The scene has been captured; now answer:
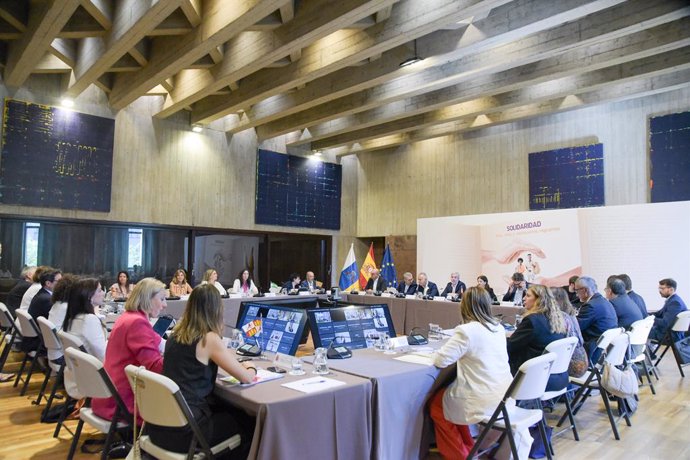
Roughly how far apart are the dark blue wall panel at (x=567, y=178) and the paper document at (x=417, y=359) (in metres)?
7.61

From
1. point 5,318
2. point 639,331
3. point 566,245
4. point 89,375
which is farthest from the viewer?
point 566,245

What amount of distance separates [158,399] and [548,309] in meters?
2.70

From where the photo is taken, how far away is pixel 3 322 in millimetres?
5234

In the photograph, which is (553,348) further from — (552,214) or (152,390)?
(552,214)

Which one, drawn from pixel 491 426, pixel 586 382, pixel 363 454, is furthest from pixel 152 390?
pixel 586 382

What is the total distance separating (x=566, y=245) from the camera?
30.0ft

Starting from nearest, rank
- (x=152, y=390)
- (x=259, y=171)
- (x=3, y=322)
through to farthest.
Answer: (x=152, y=390) → (x=3, y=322) → (x=259, y=171)

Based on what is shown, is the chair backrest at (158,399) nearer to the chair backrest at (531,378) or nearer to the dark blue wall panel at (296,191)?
the chair backrest at (531,378)

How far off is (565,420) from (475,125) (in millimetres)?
7387

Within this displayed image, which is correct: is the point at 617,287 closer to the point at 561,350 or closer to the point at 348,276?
the point at 561,350

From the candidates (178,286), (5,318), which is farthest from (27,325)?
(178,286)

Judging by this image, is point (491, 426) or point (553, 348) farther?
point (553, 348)

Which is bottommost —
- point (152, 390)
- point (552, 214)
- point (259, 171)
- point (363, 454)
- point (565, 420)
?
point (565, 420)

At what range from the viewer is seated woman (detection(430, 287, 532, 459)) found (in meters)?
2.81
